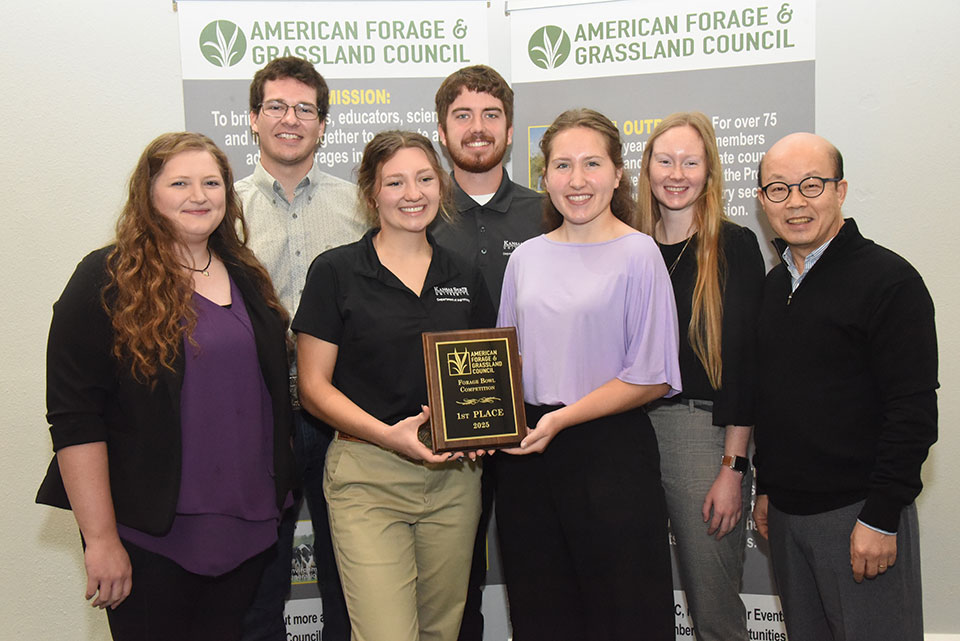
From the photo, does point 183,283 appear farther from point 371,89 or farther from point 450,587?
point 371,89

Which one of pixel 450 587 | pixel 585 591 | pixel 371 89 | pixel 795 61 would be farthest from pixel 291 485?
pixel 795 61

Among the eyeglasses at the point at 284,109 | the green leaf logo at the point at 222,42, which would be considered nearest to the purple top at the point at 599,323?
the eyeglasses at the point at 284,109

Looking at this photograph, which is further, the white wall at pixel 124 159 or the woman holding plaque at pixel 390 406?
the white wall at pixel 124 159

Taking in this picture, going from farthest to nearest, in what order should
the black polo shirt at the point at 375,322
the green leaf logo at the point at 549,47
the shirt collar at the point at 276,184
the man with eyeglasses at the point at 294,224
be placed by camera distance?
the green leaf logo at the point at 549,47 < the shirt collar at the point at 276,184 < the man with eyeglasses at the point at 294,224 < the black polo shirt at the point at 375,322

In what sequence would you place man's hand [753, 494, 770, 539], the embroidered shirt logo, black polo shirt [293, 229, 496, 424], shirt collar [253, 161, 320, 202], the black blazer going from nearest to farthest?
the black blazer → black polo shirt [293, 229, 496, 424] → the embroidered shirt logo → man's hand [753, 494, 770, 539] → shirt collar [253, 161, 320, 202]

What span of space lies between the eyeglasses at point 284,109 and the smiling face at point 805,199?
2054 millimetres

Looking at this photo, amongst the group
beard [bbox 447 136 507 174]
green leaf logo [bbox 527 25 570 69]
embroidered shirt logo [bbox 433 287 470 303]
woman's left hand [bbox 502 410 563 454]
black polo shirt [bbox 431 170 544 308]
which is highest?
green leaf logo [bbox 527 25 570 69]

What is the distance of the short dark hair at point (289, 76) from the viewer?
134 inches

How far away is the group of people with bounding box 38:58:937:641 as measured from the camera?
2205 mm

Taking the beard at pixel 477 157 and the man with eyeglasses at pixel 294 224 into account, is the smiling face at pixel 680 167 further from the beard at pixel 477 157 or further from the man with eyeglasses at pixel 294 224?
the man with eyeglasses at pixel 294 224

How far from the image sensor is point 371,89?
3971 mm

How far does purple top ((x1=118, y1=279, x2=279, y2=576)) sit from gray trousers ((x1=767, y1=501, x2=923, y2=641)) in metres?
1.83

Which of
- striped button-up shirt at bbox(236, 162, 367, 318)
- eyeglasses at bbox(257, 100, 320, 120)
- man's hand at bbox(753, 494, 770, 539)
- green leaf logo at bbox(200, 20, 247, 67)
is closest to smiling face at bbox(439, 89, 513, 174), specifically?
striped button-up shirt at bbox(236, 162, 367, 318)

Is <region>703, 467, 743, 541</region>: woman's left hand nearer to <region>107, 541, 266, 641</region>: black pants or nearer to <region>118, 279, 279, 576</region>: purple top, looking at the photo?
<region>118, 279, 279, 576</region>: purple top
